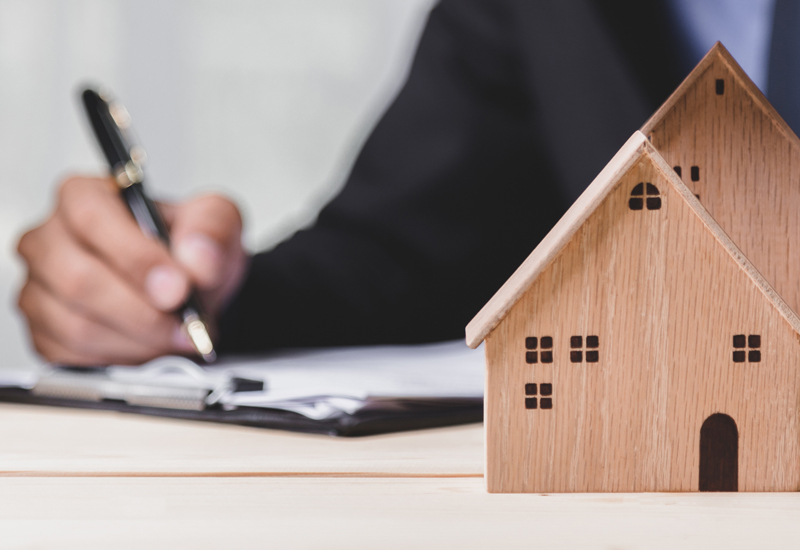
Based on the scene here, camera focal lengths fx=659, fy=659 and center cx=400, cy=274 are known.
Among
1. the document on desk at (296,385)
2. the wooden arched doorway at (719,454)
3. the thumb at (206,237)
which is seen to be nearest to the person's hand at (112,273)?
the thumb at (206,237)

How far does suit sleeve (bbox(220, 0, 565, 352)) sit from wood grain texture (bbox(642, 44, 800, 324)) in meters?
0.69

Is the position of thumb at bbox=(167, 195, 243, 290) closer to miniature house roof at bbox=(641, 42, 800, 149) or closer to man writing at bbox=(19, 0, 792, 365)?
man writing at bbox=(19, 0, 792, 365)

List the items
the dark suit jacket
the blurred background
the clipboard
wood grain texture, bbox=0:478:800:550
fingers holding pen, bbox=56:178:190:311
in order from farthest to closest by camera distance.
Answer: the blurred background
the dark suit jacket
fingers holding pen, bbox=56:178:190:311
the clipboard
wood grain texture, bbox=0:478:800:550

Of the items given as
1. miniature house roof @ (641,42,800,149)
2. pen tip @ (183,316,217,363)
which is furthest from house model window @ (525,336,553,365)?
pen tip @ (183,316,217,363)

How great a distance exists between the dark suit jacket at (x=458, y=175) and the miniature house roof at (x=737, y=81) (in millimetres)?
446

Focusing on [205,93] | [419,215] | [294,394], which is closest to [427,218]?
[419,215]

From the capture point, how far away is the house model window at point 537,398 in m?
0.26

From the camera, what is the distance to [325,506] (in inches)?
10.0

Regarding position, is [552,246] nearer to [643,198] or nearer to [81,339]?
[643,198]

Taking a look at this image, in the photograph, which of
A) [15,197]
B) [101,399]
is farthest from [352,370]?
[15,197]

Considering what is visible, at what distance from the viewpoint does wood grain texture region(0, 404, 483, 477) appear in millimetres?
315

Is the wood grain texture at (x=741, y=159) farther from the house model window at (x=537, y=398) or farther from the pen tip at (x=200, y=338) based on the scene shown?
the pen tip at (x=200, y=338)

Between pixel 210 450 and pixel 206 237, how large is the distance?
0.42 m

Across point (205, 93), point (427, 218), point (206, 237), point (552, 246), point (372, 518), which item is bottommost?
point (372, 518)
